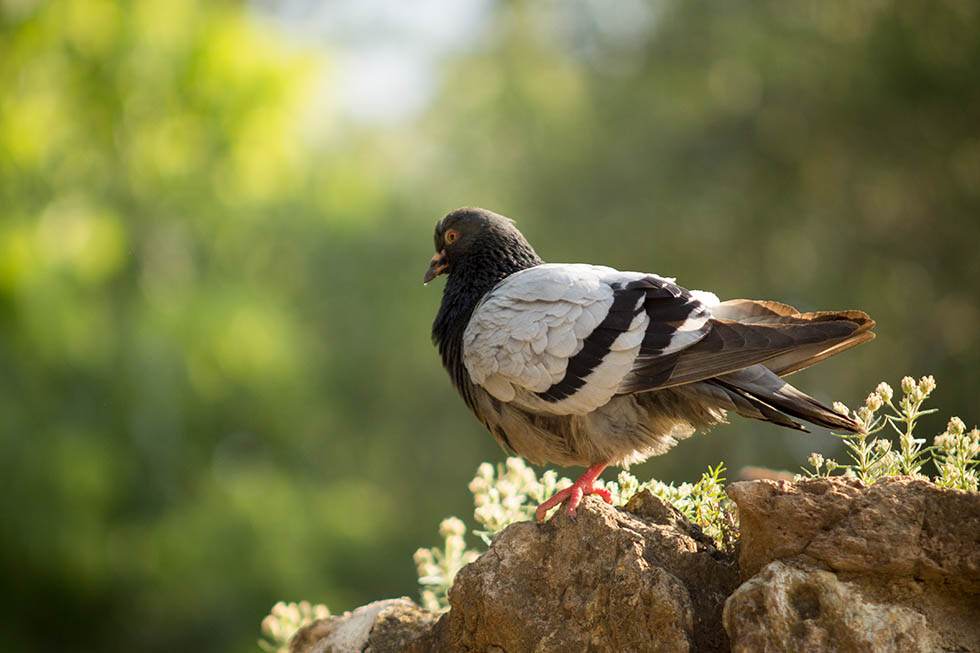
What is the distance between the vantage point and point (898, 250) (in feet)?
34.6

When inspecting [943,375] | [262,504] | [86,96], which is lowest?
[943,375]

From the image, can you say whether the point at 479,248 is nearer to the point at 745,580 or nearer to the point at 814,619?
the point at 745,580

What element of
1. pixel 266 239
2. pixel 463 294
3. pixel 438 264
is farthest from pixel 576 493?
pixel 266 239

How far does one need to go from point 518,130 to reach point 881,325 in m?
7.61

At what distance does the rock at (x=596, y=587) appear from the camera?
273cm

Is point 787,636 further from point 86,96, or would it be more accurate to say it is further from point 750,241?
point 86,96

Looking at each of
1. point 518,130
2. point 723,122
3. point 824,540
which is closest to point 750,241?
point 723,122

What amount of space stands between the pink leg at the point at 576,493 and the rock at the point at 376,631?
60 cm

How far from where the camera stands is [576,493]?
324 cm

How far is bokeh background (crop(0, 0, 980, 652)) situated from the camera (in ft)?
32.7

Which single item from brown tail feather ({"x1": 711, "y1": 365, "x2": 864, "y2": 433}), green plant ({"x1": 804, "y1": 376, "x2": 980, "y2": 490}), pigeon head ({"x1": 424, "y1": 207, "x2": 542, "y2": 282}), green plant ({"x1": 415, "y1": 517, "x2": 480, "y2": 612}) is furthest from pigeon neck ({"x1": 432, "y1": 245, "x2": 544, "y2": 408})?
green plant ({"x1": 804, "y1": 376, "x2": 980, "y2": 490})

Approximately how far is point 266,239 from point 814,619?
11596 mm

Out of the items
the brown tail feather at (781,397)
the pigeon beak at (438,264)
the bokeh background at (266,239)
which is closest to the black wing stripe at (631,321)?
the brown tail feather at (781,397)

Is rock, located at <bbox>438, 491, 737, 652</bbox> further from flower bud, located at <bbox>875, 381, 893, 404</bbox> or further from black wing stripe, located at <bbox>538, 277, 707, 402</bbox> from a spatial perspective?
flower bud, located at <bbox>875, 381, 893, 404</bbox>
